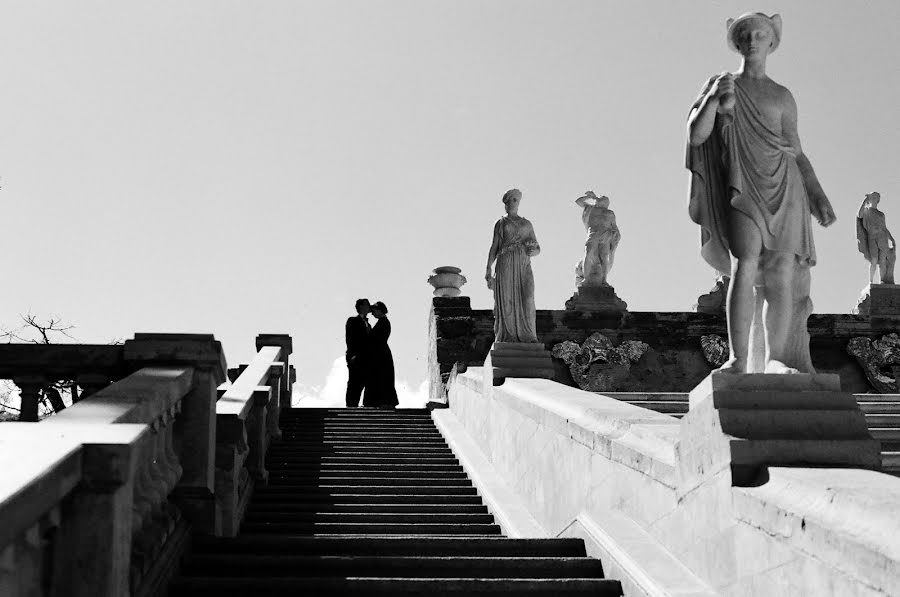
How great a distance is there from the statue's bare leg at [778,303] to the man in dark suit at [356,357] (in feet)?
39.0

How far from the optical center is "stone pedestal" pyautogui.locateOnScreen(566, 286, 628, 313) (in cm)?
2039

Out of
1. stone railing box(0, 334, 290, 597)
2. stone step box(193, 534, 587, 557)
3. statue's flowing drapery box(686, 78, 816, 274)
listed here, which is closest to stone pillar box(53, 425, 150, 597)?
stone railing box(0, 334, 290, 597)

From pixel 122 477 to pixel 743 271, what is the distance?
347 cm

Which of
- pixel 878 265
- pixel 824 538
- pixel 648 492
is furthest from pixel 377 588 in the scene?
pixel 878 265

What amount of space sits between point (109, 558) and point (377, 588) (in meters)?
1.58

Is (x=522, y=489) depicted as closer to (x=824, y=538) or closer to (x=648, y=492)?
(x=648, y=492)

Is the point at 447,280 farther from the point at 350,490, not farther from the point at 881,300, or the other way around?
the point at 350,490

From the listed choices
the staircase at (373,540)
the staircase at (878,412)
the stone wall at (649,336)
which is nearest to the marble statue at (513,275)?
the staircase at (878,412)

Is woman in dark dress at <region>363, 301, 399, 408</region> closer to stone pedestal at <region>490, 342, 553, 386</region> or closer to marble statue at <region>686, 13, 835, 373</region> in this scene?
stone pedestal at <region>490, 342, 553, 386</region>

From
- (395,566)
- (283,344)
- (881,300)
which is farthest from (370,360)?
(395,566)

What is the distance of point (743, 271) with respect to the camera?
5398 mm

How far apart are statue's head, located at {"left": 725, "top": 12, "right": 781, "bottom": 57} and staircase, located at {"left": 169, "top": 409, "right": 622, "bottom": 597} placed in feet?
8.99

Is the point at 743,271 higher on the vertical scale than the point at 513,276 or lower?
lower

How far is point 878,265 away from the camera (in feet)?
68.8
